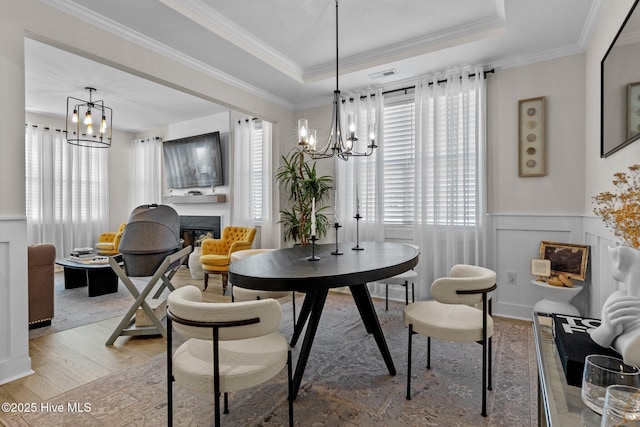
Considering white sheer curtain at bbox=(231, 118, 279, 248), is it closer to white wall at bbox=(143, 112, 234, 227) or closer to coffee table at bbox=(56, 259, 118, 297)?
white wall at bbox=(143, 112, 234, 227)

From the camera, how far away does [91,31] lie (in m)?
2.60

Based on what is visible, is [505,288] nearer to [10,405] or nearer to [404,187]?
[404,187]

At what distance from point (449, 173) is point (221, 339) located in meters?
3.13

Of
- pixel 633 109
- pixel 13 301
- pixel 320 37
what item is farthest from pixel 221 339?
pixel 320 37

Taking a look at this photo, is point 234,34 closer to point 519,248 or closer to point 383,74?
point 383,74

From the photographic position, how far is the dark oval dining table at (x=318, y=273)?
5.37 feet

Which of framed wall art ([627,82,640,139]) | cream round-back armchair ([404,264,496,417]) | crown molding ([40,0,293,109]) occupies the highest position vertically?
crown molding ([40,0,293,109])

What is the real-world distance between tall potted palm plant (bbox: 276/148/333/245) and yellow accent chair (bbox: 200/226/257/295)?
600mm

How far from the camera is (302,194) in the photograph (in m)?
4.52

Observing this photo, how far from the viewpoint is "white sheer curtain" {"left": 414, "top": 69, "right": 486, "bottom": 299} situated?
3.55 meters

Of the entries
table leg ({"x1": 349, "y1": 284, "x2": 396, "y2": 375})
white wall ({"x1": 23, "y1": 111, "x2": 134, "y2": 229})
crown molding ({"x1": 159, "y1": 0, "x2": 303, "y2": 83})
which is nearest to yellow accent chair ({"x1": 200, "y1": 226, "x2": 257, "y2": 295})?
crown molding ({"x1": 159, "y1": 0, "x2": 303, "y2": 83})

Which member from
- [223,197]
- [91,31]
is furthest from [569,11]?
[223,197]

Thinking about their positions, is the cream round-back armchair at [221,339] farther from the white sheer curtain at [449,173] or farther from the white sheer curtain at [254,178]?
the white sheer curtain at [254,178]

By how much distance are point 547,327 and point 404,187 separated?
2808 millimetres
